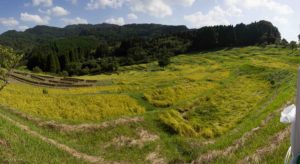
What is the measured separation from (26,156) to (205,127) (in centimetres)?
2723

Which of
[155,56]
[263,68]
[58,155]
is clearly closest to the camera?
[58,155]

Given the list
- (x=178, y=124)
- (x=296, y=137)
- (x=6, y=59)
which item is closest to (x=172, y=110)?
(x=178, y=124)

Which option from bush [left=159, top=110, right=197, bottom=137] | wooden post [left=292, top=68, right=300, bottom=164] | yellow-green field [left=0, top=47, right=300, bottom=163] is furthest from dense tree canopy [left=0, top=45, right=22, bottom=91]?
wooden post [left=292, top=68, right=300, bottom=164]

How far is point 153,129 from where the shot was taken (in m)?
41.9

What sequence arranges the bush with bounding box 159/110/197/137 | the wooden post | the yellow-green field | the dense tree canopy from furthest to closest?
the bush with bounding box 159/110/197/137 → the dense tree canopy → the yellow-green field → the wooden post

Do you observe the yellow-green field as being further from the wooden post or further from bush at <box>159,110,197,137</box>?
the wooden post

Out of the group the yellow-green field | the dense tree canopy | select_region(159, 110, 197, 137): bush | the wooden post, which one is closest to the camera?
the wooden post

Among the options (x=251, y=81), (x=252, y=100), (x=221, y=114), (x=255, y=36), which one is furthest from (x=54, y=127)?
(x=255, y=36)

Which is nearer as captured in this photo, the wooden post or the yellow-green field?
the wooden post

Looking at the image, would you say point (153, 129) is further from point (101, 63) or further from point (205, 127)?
point (101, 63)

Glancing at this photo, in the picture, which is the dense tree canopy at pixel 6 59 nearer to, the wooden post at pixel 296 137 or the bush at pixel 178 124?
the bush at pixel 178 124

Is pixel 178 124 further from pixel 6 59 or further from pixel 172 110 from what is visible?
pixel 6 59

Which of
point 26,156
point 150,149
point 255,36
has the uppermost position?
point 255,36

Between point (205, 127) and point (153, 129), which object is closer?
point (153, 129)
